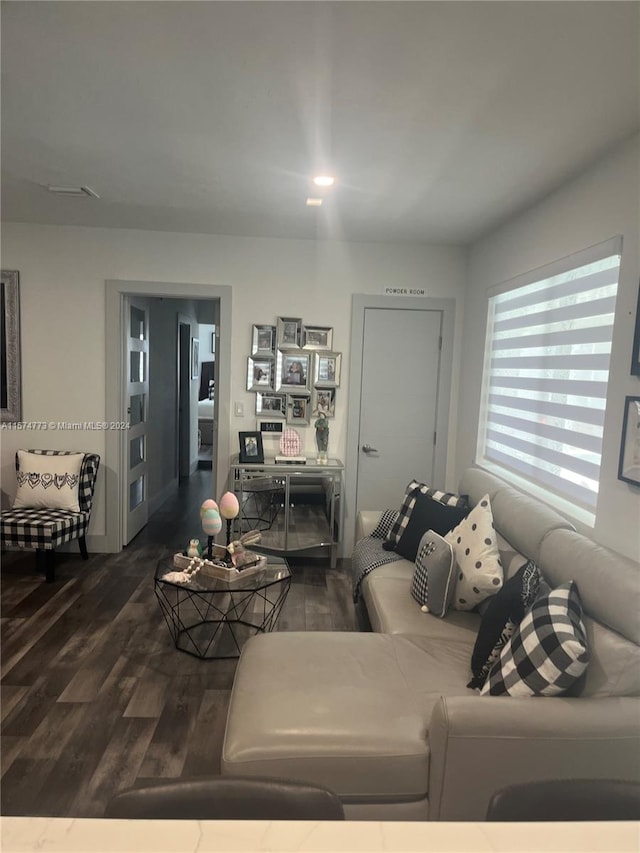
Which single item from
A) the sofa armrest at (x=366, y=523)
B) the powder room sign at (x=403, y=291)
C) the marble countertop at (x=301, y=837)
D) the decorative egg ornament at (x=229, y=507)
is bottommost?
the sofa armrest at (x=366, y=523)

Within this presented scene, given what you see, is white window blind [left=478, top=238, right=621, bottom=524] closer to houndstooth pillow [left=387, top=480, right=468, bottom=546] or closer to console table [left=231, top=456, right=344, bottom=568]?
houndstooth pillow [left=387, top=480, right=468, bottom=546]

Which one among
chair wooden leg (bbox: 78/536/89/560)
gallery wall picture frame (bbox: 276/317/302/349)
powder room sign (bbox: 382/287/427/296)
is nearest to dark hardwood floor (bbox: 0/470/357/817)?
chair wooden leg (bbox: 78/536/89/560)

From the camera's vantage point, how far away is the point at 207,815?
84 centimetres

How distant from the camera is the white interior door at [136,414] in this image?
4324mm

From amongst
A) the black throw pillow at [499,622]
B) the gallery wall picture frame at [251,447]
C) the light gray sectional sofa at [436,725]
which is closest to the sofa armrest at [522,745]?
the light gray sectional sofa at [436,725]

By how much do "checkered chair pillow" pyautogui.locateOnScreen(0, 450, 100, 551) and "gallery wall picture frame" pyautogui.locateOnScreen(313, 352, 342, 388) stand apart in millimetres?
1831

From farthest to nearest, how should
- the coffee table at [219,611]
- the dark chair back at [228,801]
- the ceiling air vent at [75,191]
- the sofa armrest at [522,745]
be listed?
the ceiling air vent at [75,191] < the coffee table at [219,611] < the sofa armrest at [522,745] < the dark chair back at [228,801]

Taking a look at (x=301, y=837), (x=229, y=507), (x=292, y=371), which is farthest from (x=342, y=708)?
(x=292, y=371)

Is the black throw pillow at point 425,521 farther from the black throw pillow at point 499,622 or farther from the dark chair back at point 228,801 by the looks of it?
the dark chair back at point 228,801

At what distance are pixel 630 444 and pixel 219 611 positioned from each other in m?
2.39

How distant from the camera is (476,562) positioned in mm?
2396

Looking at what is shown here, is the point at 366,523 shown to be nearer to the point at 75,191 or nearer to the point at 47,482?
the point at 47,482

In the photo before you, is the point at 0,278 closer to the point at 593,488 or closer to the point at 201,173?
the point at 201,173

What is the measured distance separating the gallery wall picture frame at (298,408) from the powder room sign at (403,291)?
1083 millimetres
